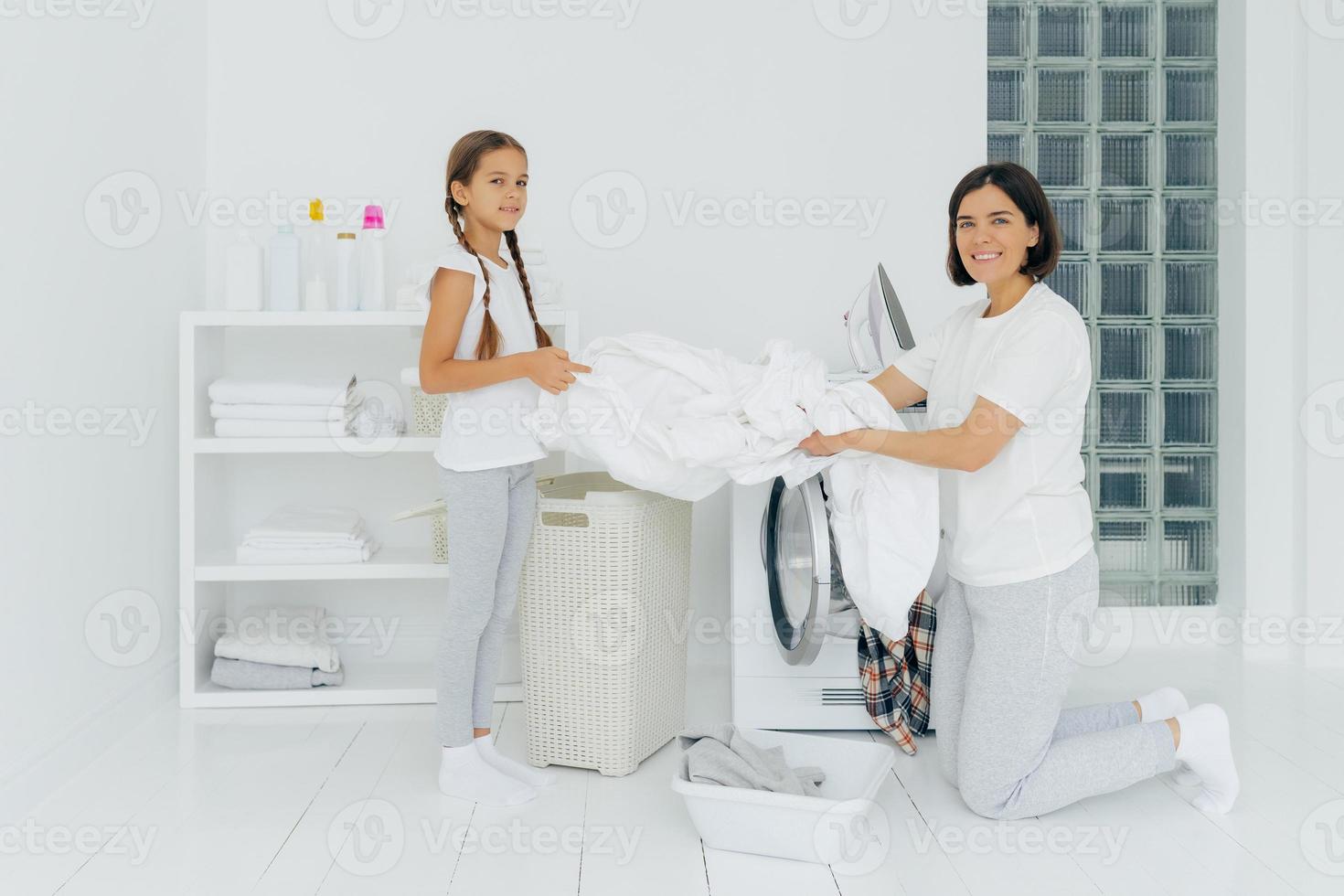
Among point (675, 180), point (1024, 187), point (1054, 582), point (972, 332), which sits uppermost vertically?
point (675, 180)

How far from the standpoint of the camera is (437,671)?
6.69 ft

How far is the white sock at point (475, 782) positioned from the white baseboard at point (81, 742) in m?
0.73

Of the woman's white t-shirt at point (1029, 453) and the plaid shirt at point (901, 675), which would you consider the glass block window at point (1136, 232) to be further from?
the woman's white t-shirt at point (1029, 453)

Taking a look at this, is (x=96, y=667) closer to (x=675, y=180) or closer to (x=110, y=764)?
(x=110, y=764)

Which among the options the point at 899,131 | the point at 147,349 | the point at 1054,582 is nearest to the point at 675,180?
the point at 899,131

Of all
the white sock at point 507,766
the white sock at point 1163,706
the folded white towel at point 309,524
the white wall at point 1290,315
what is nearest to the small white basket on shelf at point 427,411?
the folded white towel at point 309,524

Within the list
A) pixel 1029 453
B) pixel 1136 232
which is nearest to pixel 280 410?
pixel 1029 453

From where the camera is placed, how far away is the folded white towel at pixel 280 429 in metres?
2.64

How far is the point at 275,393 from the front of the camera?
264cm

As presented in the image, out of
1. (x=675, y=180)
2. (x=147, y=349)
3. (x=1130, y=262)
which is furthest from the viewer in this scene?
(x=1130, y=262)

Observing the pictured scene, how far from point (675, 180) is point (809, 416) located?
127 cm

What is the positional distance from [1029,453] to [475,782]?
1.17 metres

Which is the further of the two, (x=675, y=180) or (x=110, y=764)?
(x=675, y=180)

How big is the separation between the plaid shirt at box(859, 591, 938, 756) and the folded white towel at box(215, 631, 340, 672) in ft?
4.31
